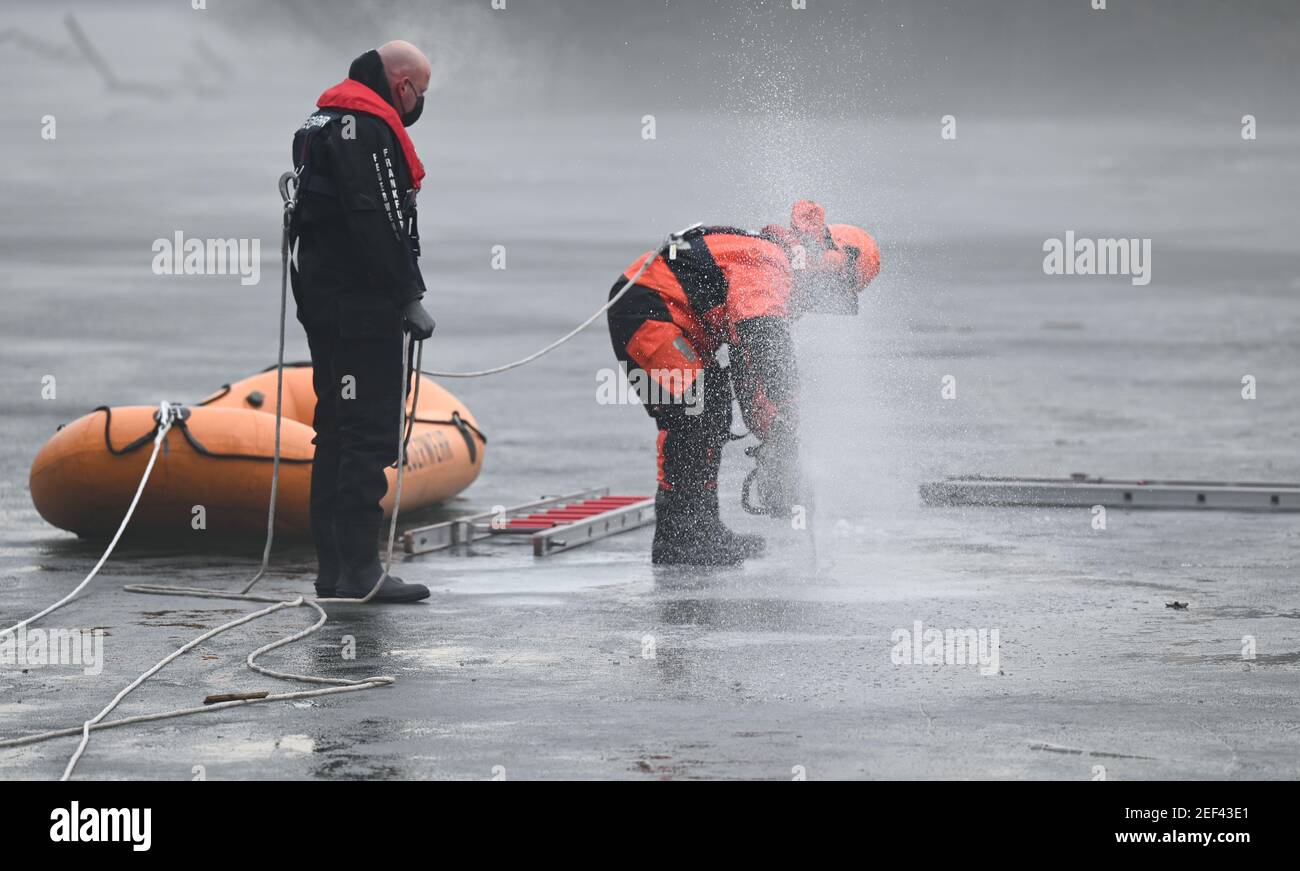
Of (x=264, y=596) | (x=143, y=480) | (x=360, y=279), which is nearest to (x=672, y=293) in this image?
(x=360, y=279)

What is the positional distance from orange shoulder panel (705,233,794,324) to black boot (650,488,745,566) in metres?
0.76

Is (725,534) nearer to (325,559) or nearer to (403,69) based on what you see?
(325,559)

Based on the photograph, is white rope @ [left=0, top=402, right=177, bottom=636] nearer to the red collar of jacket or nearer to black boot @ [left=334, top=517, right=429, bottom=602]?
black boot @ [left=334, top=517, right=429, bottom=602]

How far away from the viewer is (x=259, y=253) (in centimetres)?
2666

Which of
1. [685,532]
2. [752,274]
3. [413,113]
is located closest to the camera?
[413,113]

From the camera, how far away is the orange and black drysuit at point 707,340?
798 centimetres

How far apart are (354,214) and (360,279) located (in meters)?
0.28

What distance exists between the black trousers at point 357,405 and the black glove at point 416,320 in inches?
3.7

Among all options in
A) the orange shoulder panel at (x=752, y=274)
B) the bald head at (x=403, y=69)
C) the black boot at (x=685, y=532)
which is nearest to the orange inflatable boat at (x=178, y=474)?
the black boot at (x=685, y=532)

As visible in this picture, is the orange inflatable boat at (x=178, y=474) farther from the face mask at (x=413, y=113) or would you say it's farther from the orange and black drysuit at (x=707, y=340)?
the face mask at (x=413, y=113)

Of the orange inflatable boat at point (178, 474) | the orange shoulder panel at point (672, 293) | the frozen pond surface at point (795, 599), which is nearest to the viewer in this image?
the frozen pond surface at point (795, 599)

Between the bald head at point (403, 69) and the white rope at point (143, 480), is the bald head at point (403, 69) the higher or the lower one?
the higher one

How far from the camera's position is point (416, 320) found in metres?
7.29

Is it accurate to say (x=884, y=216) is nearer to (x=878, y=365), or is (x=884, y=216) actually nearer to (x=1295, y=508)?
(x=878, y=365)
